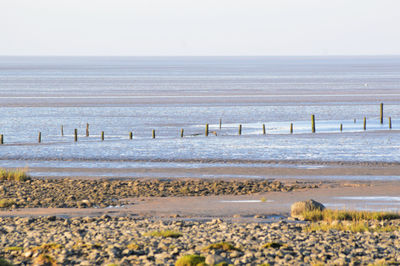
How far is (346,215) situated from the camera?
19.6 metres

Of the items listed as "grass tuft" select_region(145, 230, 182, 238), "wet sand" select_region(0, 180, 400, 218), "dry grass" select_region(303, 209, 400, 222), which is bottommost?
"wet sand" select_region(0, 180, 400, 218)

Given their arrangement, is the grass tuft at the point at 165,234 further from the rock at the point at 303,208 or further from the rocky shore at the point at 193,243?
the rock at the point at 303,208

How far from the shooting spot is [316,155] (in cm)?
4097

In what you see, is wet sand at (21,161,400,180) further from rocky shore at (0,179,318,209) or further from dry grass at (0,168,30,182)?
dry grass at (0,168,30,182)

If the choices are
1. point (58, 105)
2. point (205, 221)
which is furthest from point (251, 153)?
point (58, 105)

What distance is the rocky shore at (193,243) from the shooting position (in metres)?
13.1

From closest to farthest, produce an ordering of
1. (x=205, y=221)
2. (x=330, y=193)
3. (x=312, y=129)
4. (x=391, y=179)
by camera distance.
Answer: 1. (x=205, y=221)
2. (x=330, y=193)
3. (x=391, y=179)
4. (x=312, y=129)

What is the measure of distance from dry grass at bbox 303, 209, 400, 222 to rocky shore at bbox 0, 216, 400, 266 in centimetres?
88

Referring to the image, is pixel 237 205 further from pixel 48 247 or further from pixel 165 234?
pixel 48 247

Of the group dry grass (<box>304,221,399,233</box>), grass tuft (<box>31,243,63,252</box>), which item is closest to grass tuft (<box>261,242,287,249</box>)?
dry grass (<box>304,221,399,233</box>)

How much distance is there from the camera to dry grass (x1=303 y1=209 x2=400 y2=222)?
19330mm

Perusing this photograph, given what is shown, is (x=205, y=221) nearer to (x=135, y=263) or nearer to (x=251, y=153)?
(x=135, y=263)

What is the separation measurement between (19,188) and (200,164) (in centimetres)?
1234

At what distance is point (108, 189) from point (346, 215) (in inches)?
476
